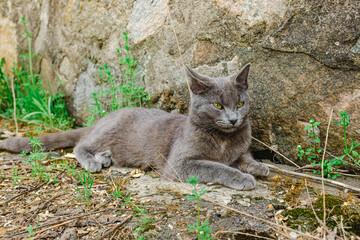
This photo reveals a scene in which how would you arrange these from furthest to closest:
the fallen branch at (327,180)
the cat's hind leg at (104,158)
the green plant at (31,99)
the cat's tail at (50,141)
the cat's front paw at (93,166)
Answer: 1. the green plant at (31,99)
2. the cat's tail at (50,141)
3. the cat's hind leg at (104,158)
4. the cat's front paw at (93,166)
5. the fallen branch at (327,180)

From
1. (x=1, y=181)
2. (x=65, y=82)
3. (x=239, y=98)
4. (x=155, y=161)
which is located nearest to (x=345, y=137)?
(x=239, y=98)

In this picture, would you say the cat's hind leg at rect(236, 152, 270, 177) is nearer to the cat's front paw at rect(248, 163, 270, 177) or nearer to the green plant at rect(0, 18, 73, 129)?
the cat's front paw at rect(248, 163, 270, 177)

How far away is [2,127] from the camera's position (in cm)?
412

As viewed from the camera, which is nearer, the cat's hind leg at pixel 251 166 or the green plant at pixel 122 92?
the cat's hind leg at pixel 251 166

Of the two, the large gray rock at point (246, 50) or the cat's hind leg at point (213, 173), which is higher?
the large gray rock at point (246, 50)

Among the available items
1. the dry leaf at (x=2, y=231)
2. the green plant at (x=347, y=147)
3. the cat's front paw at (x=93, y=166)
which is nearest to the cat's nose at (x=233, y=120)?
the green plant at (x=347, y=147)

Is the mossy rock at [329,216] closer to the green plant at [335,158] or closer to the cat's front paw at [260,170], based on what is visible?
the green plant at [335,158]

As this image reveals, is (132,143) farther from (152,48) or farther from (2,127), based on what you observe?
(2,127)

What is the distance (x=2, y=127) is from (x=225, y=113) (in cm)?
312

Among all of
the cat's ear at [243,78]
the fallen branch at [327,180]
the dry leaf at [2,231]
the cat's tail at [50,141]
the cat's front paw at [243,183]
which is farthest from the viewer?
the cat's tail at [50,141]

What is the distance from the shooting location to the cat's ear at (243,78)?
245 centimetres

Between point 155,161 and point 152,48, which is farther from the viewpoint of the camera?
point 152,48

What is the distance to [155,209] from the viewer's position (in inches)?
78.2

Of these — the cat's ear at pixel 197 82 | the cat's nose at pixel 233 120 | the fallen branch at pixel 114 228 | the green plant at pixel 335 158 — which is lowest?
the fallen branch at pixel 114 228
